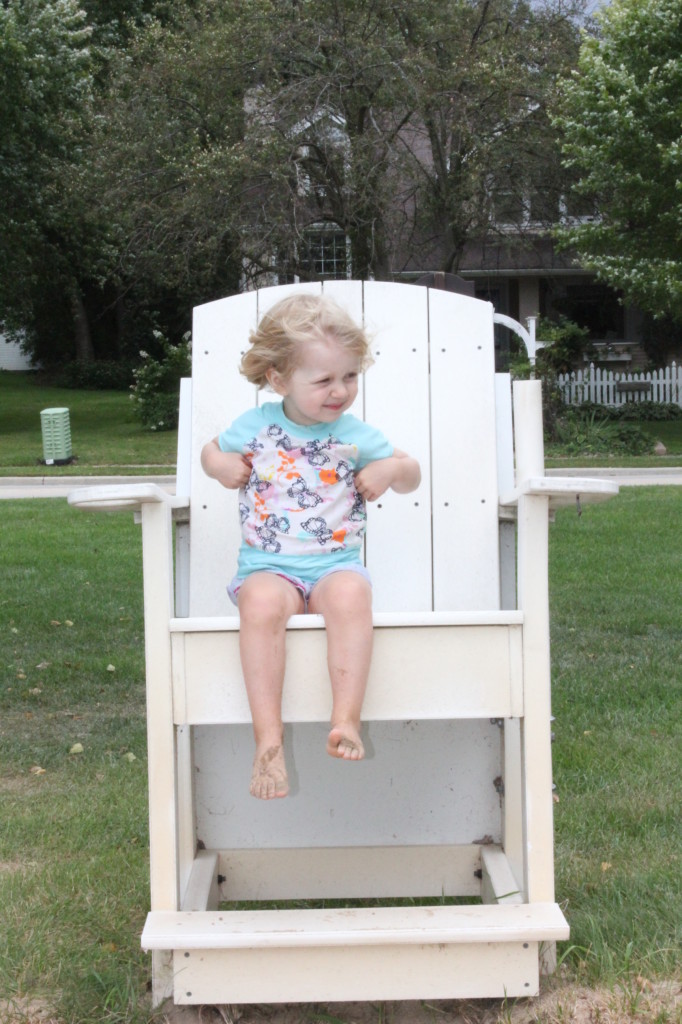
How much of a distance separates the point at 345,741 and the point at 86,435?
15.7 metres

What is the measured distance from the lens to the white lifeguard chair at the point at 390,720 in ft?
6.35

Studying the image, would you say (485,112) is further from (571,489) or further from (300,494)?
(571,489)

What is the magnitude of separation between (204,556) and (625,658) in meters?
2.19

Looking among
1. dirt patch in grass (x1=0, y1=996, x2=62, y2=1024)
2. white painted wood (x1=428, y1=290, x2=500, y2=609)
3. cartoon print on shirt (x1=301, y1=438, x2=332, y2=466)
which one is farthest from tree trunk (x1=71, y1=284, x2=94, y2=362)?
dirt patch in grass (x1=0, y1=996, x2=62, y2=1024)

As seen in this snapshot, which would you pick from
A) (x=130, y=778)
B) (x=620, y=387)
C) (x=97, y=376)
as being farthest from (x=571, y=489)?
(x=97, y=376)

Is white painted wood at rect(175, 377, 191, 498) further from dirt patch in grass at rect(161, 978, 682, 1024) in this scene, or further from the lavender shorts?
dirt patch in grass at rect(161, 978, 682, 1024)

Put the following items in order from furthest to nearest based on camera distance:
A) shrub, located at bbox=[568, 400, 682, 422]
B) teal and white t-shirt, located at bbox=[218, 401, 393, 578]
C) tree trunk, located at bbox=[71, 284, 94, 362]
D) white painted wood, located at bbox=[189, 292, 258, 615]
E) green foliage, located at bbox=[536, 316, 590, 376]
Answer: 1. tree trunk, located at bbox=[71, 284, 94, 362]
2. shrub, located at bbox=[568, 400, 682, 422]
3. green foliage, located at bbox=[536, 316, 590, 376]
4. white painted wood, located at bbox=[189, 292, 258, 615]
5. teal and white t-shirt, located at bbox=[218, 401, 393, 578]

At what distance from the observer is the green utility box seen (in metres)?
13.6

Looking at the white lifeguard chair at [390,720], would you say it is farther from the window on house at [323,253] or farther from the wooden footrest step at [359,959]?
the window on house at [323,253]

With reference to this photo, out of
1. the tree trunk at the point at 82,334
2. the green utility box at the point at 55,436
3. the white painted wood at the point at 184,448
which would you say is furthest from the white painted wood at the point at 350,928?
the tree trunk at the point at 82,334

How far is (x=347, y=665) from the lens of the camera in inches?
74.8

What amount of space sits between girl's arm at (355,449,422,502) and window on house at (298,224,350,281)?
13718mm

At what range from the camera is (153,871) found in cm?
198

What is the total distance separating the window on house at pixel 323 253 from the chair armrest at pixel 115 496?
1403cm
